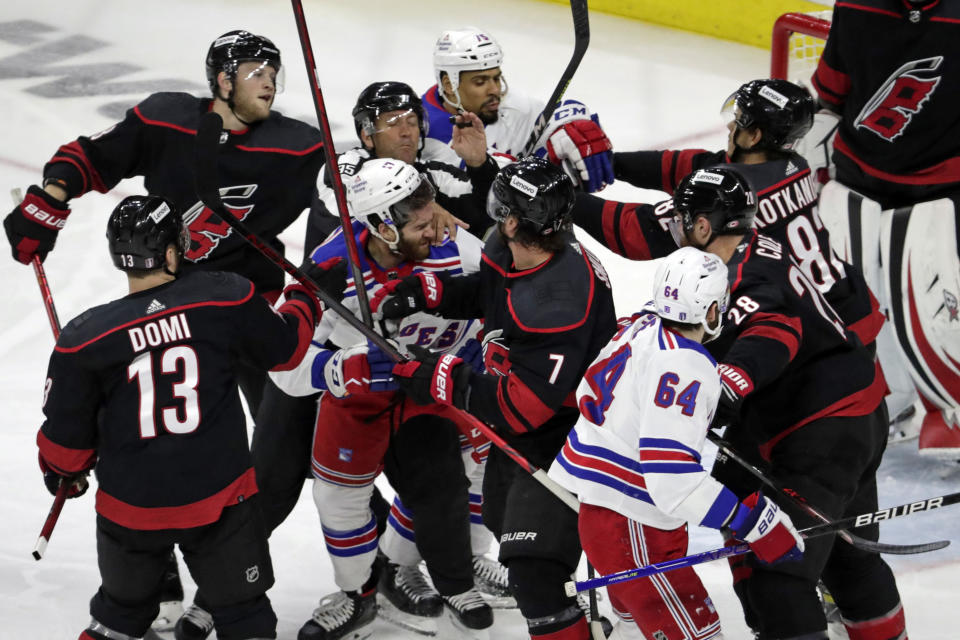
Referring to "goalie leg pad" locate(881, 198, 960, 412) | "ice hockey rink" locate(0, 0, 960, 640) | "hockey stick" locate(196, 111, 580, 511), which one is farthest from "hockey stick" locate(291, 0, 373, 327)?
"goalie leg pad" locate(881, 198, 960, 412)

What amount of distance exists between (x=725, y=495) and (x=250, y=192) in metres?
1.74

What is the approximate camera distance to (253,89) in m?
3.69

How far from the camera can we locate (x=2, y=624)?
11.7 ft

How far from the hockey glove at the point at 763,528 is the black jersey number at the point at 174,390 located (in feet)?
3.71

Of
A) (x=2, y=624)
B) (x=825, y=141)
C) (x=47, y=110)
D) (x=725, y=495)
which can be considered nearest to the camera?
(x=725, y=495)

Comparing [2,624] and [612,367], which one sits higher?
[612,367]

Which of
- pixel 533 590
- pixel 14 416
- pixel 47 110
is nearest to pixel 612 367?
pixel 533 590

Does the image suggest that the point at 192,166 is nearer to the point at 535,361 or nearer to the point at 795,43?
the point at 535,361

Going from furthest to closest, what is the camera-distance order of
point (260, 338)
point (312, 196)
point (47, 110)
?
point (47, 110) → point (312, 196) → point (260, 338)

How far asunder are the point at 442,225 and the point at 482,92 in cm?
70

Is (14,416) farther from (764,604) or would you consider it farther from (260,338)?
(764,604)

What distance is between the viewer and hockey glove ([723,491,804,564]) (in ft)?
8.62

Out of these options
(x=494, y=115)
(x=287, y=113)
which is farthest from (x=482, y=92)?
(x=287, y=113)

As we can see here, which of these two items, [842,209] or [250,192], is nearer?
[250,192]
